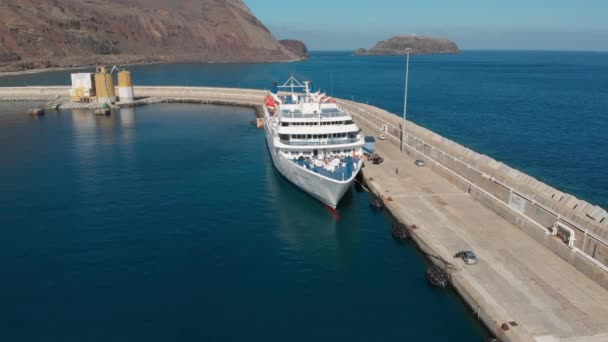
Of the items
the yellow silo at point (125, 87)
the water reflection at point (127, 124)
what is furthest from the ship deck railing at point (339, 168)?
the yellow silo at point (125, 87)

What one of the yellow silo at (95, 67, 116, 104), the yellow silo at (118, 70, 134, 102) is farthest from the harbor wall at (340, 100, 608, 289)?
the yellow silo at (95, 67, 116, 104)

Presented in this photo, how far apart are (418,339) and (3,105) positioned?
119810 millimetres

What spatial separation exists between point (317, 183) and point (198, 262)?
13.5m

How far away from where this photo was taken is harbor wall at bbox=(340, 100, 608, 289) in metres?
27.7

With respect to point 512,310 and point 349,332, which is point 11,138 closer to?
point 349,332

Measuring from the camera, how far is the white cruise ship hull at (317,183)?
130 feet

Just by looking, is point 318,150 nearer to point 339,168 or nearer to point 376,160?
point 339,168

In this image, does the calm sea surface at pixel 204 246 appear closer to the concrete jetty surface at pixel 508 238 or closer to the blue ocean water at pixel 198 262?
the blue ocean water at pixel 198 262

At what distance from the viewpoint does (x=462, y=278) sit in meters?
27.6

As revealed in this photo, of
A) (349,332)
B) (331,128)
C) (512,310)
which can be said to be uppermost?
(331,128)

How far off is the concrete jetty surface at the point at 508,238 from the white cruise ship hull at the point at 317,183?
4.62m

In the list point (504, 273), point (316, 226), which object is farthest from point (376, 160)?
point (504, 273)

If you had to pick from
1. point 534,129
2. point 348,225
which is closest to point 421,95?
point 534,129

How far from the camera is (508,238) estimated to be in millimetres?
32562
